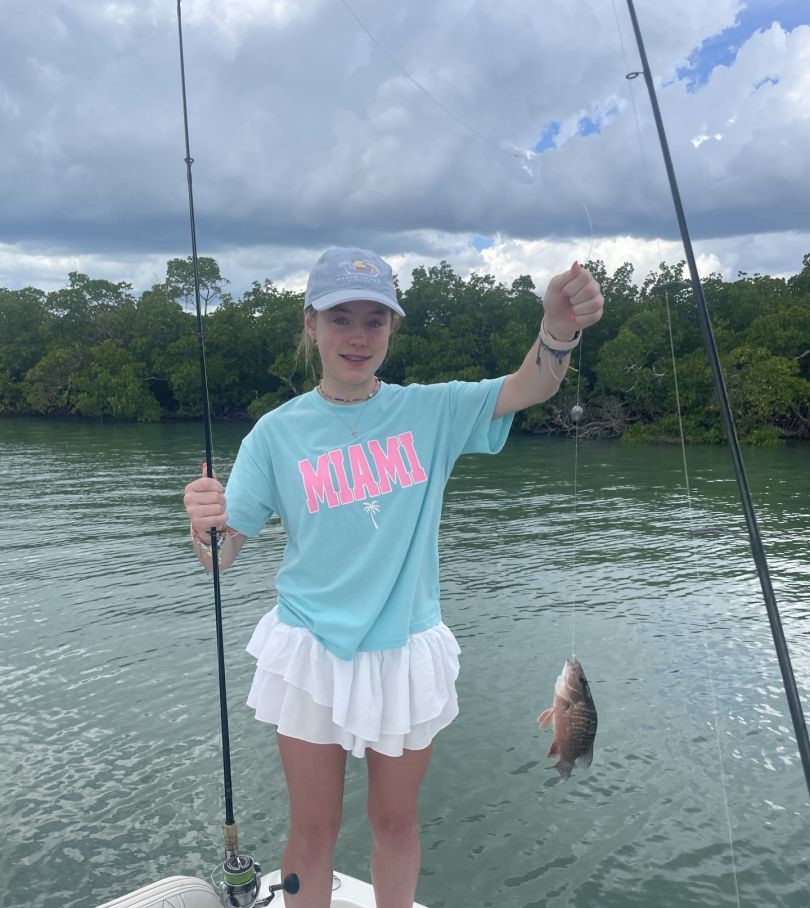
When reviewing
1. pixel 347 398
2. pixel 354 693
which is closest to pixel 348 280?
pixel 347 398

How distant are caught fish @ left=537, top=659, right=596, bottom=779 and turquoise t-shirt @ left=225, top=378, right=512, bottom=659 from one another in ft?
2.87

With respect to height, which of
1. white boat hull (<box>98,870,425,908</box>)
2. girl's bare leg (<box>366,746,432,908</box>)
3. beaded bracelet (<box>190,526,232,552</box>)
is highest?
beaded bracelet (<box>190,526,232,552</box>)

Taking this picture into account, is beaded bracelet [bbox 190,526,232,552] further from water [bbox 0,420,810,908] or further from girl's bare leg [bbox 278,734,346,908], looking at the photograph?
water [bbox 0,420,810,908]

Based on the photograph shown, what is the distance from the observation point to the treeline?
38656 millimetres

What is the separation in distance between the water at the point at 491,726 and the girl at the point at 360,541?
151cm

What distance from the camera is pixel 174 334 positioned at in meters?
63.8

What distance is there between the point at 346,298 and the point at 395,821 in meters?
1.54

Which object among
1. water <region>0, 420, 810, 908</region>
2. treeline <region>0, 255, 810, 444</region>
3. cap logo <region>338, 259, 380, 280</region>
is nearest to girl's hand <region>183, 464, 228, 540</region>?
cap logo <region>338, 259, 380, 280</region>

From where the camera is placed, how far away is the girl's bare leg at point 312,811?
222 cm

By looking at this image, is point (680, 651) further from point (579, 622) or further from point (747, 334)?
point (747, 334)

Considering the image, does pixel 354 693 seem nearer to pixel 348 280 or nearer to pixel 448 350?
pixel 348 280

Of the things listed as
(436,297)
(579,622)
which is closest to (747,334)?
(436,297)

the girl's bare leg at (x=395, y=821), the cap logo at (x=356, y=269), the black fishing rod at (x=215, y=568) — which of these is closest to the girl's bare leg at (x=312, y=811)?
the girl's bare leg at (x=395, y=821)

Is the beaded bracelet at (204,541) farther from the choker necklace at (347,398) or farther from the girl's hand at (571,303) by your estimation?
the girl's hand at (571,303)
